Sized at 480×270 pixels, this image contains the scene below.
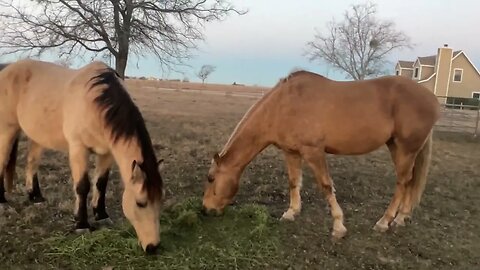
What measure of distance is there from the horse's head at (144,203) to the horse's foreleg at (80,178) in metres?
0.83

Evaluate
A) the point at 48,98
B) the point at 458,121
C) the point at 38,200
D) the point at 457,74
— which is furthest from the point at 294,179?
the point at 457,74

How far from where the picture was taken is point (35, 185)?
242 inches

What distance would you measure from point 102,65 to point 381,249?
3687 millimetres

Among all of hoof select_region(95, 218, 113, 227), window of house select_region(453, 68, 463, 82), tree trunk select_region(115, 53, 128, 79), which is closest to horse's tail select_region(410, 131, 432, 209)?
hoof select_region(95, 218, 113, 227)

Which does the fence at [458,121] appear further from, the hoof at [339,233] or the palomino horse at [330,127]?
the hoof at [339,233]

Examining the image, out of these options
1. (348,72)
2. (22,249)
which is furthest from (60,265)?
(348,72)

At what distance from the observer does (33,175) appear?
20.2 ft

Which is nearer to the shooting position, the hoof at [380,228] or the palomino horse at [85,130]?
the palomino horse at [85,130]

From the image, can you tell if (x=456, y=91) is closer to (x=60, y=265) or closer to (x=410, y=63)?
(x=410, y=63)

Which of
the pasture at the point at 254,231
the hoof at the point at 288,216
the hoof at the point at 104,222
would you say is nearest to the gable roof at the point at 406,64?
the pasture at the point at 254,231

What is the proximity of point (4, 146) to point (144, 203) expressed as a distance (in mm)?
2621

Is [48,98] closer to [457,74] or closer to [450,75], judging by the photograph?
[450,75]

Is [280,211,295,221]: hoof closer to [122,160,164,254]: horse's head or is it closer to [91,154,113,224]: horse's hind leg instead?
[122,160,164,254]: horse's head

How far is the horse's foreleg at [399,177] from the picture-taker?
18.3 feet
